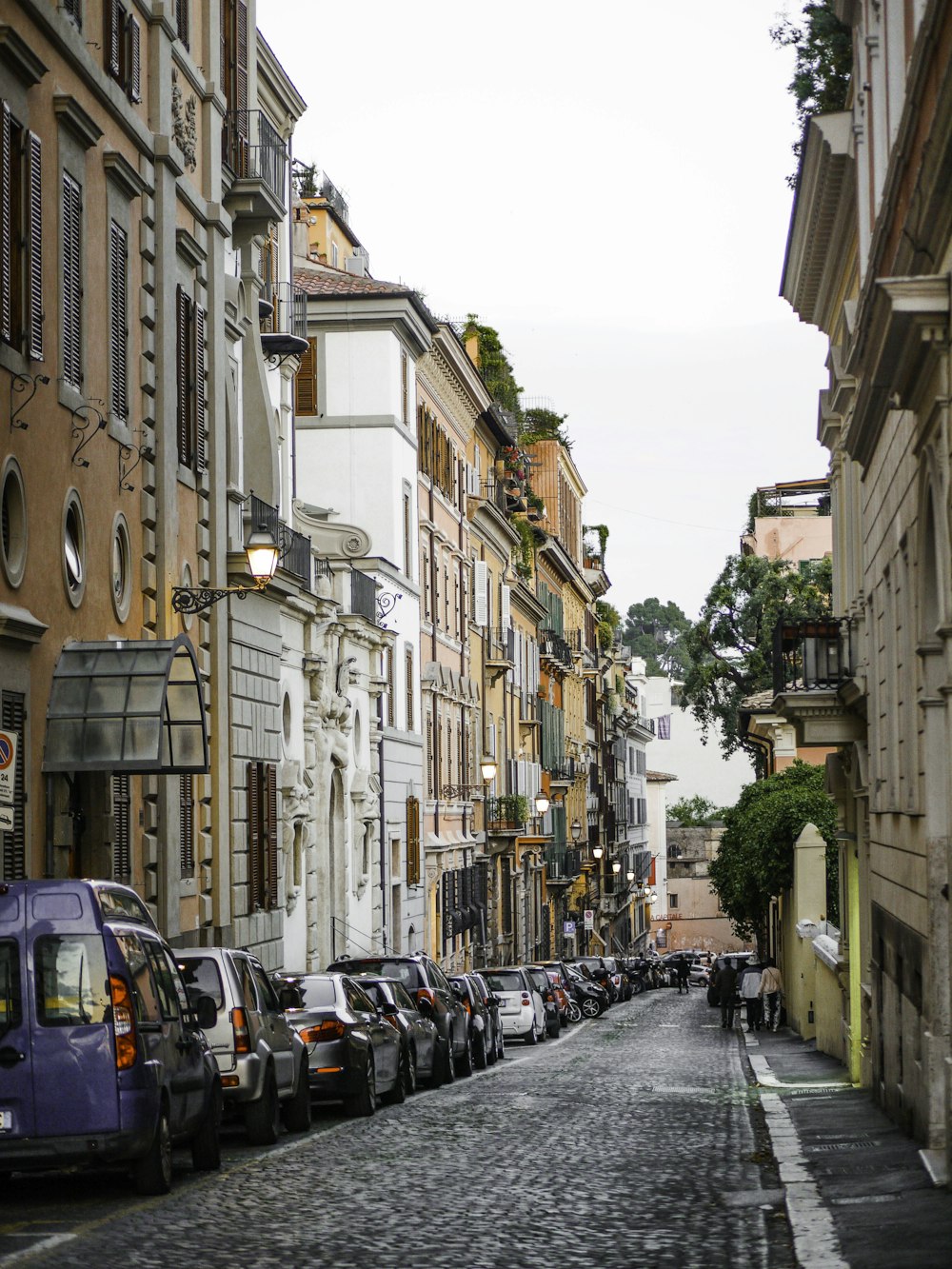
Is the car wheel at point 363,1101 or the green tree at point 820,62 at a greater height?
the green tree at point 820,62

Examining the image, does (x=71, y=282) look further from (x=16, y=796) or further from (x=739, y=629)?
(x=739, y=629)

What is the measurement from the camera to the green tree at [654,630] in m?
188

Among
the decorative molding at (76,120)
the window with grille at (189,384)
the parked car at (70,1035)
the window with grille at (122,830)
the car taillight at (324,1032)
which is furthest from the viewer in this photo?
the window with grille at (189,384)

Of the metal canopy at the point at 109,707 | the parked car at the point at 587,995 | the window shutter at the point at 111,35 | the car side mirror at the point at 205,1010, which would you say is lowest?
the parked car at the point at 587,995

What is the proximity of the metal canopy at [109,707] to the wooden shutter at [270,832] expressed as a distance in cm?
1022

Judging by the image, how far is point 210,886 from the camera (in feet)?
87.8

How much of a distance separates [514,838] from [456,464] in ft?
38.3

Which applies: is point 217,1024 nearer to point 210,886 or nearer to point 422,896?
point 210,886

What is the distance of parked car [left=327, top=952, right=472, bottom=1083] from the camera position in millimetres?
27250

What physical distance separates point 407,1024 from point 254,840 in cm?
543

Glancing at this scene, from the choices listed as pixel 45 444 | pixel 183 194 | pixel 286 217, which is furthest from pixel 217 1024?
pixel 286 217

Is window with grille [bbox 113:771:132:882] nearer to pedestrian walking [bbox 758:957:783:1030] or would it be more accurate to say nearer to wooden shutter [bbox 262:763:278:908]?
wooden shutter [bbox 262:763:278:908]

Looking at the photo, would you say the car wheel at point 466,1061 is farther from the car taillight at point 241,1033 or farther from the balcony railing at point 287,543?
the car taillight at point 241,1033

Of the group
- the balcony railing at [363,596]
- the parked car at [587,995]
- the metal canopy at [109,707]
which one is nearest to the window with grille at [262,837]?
the balcony railing at [363,596]
